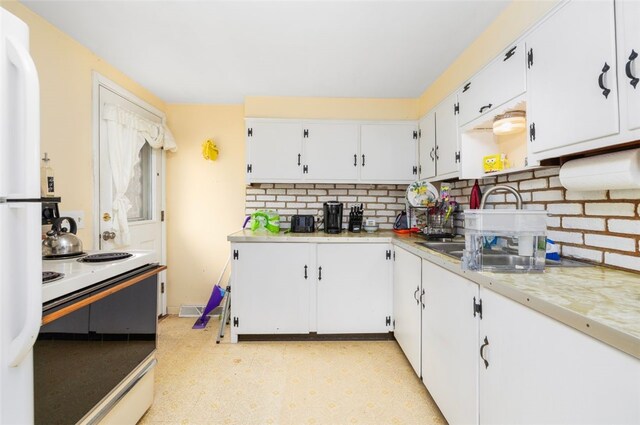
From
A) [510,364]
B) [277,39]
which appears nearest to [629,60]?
[510,364]

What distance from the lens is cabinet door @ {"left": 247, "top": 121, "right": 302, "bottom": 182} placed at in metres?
2.82

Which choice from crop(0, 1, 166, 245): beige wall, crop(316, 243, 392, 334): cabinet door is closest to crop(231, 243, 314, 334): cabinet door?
crop(316, 243, 392, 334): cabinet door

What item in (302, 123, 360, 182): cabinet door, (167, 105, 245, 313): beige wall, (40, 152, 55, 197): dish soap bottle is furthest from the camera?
(167, 105, 245, 313): beige wall

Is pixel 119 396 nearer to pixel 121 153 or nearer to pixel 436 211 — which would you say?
pixel 121 153

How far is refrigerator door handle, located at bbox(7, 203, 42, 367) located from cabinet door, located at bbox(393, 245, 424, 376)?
1820 millimetres

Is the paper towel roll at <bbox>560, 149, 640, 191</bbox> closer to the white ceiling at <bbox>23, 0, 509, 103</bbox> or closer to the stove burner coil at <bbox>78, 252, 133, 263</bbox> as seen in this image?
the white ceiling at <bbox>23, 0, 509, 103</bbox>

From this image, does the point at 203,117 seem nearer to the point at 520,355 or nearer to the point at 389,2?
the point at 389,2

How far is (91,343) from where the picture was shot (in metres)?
1.15

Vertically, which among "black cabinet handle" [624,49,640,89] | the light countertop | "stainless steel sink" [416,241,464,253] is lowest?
the light countertop

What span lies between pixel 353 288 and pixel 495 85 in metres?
1.82

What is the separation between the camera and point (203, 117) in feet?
10.4

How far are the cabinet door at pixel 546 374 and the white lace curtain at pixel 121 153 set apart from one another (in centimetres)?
269

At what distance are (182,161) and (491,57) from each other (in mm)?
3013

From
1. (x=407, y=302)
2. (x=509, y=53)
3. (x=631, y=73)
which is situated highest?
(x=509, y=53)
